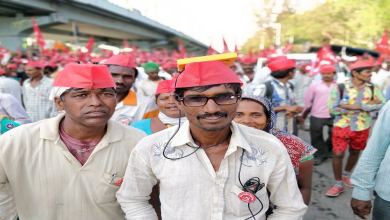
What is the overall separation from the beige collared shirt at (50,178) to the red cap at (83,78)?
0.28m

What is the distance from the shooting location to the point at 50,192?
1.75 metres

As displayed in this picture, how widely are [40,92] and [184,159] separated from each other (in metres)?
4.87

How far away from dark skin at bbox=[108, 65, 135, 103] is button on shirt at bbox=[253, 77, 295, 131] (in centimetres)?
184

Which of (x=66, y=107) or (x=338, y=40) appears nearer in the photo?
(x=66, y=107)

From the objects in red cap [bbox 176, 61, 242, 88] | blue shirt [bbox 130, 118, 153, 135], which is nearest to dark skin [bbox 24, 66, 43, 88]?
blue shirt [bbox 130, 118, 153, 135]

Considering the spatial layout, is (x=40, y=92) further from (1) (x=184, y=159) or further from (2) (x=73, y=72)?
(1) (x=184, y=159)

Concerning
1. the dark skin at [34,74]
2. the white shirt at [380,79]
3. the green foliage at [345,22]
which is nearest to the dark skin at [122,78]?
the dark skin at [34,74]

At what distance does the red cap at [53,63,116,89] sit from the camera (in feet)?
5.80

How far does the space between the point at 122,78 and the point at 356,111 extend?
3.19 m

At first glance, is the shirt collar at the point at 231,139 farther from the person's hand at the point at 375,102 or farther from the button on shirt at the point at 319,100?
the button on shirt at the point at 319,100

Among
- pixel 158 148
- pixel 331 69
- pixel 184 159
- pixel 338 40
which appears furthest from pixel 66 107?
pixel 338 40

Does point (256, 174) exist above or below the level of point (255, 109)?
below

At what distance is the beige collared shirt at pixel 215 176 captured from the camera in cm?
148

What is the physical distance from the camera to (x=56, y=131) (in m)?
1.80
